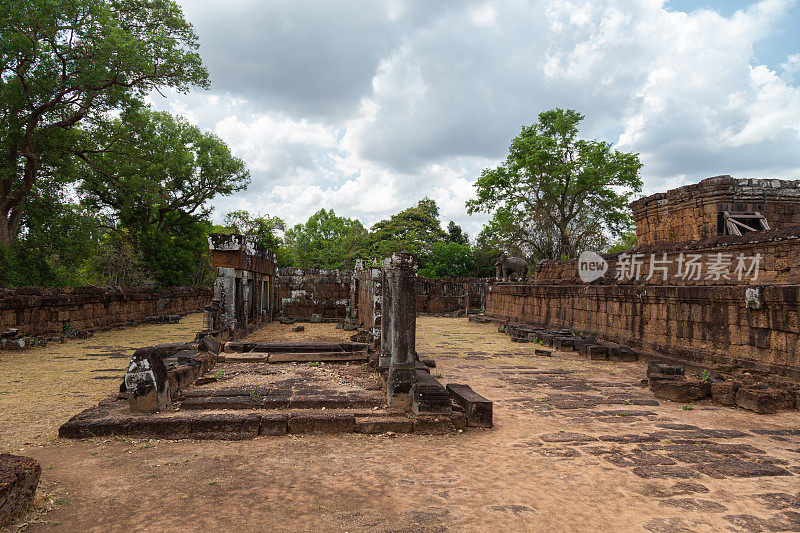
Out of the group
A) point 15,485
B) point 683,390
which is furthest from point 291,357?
point 683,390

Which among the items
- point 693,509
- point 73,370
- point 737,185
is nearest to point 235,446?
point 693,509

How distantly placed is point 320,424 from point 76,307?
13415mm

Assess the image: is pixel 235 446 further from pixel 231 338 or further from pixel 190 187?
pixel 190 187

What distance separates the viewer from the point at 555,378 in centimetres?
897

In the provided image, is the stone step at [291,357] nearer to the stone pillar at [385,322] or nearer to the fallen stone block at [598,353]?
the stone pillar at [385,322]

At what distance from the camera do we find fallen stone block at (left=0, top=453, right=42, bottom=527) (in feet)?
10.00

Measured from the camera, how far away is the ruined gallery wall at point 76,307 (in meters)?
12.1

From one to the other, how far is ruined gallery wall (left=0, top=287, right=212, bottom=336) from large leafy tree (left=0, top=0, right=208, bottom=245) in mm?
4900

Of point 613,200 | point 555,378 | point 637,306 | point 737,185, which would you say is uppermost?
point 613,200

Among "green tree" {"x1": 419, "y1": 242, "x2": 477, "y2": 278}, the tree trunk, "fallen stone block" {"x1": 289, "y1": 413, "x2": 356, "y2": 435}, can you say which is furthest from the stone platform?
"green tree" {"x1": 419, "y1": 242, "x2": 477, "y2": 278}

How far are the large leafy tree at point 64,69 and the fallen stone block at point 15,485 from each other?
647 inches

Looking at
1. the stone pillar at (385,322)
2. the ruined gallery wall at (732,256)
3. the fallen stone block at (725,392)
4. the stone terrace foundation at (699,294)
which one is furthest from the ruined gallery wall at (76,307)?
the ruined gallery wall at (732,256)

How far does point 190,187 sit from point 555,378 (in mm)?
28937

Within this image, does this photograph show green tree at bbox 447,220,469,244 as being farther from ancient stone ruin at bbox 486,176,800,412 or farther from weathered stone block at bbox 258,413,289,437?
weathered stone block at bbox 258,413,289,437
